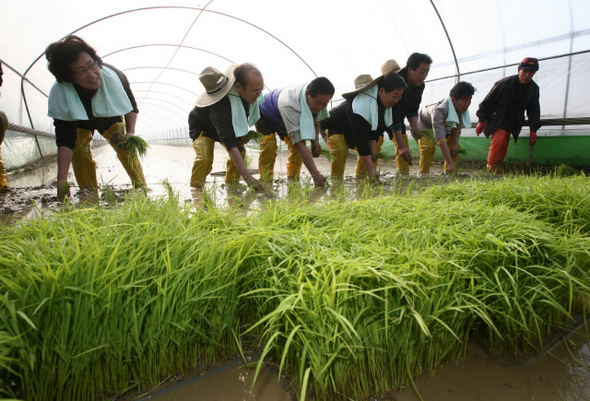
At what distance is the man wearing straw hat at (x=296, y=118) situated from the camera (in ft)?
10.8

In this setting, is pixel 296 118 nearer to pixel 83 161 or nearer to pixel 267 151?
pixel 267 151

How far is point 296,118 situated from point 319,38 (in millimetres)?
5728

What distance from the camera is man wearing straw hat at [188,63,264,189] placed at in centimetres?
308

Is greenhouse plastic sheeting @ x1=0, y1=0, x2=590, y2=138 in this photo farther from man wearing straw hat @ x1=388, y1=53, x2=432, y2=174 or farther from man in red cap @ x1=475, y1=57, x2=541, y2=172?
man wearing straw hat @ x1=388, y1=53, x2=432, y2=174

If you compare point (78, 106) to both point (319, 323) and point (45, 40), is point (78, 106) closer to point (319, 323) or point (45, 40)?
point (319, 323)

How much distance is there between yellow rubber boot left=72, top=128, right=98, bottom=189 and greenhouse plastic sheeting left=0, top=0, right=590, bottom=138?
284 cm

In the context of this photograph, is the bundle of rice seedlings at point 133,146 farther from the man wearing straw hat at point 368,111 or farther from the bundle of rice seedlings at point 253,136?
the man wearing straw hat at point 368,111

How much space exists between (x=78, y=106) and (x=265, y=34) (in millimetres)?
6900

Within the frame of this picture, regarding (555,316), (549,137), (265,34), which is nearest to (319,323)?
(555,316)

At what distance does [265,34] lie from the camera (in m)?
8.44

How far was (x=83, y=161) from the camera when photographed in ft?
10.4

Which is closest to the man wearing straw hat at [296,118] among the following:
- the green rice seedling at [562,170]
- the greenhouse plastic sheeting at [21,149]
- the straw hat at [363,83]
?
the straw hat at [363,83]

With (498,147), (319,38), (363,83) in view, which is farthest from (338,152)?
(319,38)

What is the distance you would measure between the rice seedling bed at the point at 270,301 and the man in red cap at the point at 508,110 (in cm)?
413
